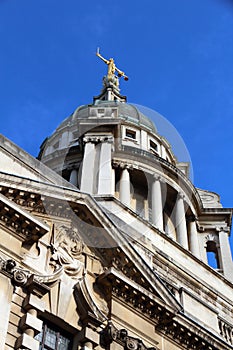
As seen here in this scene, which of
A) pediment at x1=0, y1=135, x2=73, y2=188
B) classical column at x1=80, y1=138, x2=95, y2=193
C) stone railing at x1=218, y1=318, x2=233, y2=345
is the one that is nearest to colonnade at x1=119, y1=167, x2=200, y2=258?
classical column at x1=80, y1=138, x2=95, y2=193

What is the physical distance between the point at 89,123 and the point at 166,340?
18273 millimetres

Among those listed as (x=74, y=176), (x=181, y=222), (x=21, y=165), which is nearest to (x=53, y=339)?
(x=21, y=165)

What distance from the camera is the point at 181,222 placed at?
40562 mm

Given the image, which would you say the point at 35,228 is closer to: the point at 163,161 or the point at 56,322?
the point at 56,322

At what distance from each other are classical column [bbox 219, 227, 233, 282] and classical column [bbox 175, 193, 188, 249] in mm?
2377

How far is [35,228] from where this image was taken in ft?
65.7

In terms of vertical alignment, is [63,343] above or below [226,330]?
below

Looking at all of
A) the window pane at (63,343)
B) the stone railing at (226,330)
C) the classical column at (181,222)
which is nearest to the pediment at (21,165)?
the window pane at (63,343)

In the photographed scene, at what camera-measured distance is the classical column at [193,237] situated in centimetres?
3944

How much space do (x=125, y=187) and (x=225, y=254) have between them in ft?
24.0

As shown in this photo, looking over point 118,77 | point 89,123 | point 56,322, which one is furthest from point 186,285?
point 118,77

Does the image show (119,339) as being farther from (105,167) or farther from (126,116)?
(126,116)

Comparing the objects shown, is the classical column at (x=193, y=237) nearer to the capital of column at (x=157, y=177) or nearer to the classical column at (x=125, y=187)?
the capital of column at (x=157, y=177)

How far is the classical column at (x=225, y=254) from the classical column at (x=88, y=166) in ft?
31.5
